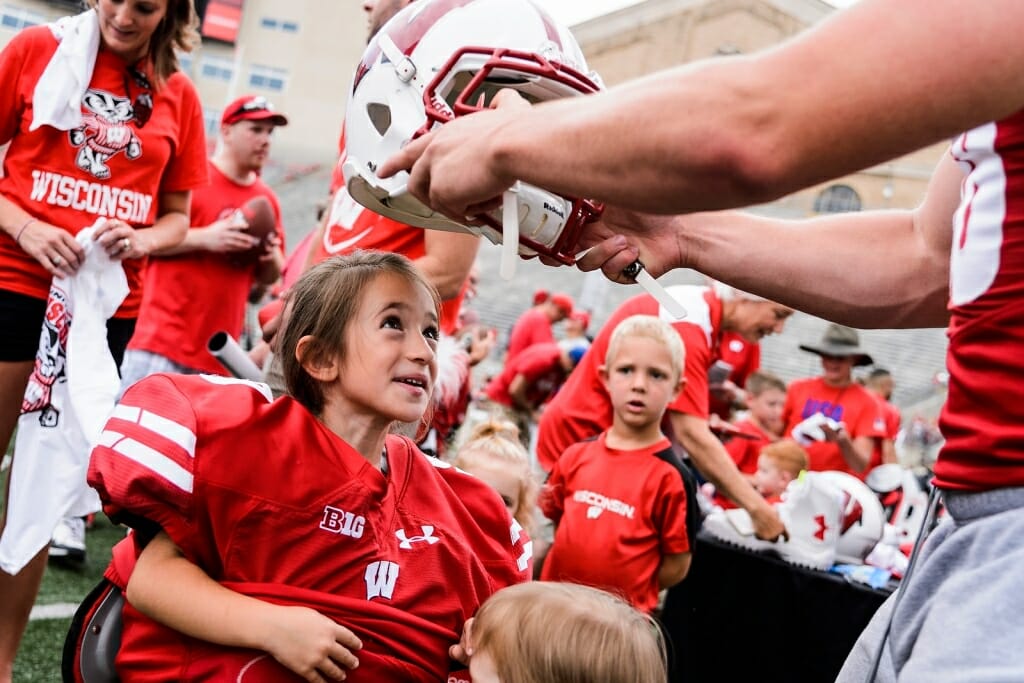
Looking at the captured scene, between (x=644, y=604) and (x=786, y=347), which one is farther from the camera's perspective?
(x=786, y=347)

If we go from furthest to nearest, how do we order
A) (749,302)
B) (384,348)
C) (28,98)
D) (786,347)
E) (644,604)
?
(786,347) → (749,302) → (644,604) → (28,98) → (384,348)

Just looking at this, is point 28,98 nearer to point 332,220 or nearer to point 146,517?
point 332,220

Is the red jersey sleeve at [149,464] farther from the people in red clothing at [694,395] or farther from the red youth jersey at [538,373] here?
the red youth jersey at [538,373]

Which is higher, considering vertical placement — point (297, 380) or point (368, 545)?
point (297, 380)

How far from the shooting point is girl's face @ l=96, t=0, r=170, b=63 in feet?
9.45

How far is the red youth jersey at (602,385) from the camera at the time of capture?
397 centimetres

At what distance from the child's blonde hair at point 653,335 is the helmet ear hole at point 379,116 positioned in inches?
83.2

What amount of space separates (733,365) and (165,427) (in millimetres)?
4212

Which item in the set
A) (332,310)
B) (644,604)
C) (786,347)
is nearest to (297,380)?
(332,310)

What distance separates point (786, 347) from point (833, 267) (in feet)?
74.2

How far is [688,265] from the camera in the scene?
1873 mm

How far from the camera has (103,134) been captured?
9.62ft

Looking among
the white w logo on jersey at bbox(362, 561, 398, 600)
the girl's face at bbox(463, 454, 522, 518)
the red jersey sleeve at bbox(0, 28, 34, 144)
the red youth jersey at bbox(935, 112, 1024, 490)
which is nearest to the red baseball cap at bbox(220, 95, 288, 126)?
the red jersey sleeve at bbox(0, 28, 34, 144)

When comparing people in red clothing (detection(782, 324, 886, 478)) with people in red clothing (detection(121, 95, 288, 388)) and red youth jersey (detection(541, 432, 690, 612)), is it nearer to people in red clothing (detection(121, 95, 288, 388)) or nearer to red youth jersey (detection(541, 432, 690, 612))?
red youth jersey (detection(541, 432, 690, 612))
